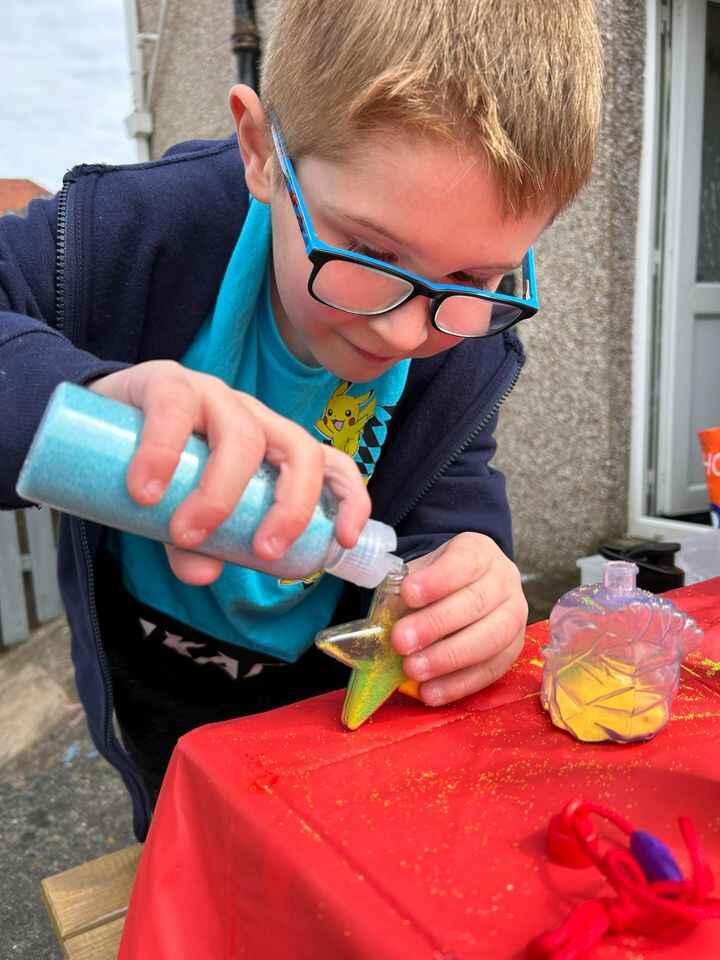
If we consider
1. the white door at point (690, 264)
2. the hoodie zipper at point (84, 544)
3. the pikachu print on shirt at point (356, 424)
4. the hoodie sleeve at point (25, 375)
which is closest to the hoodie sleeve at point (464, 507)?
the pikachu print on shirt at point (356, 424)

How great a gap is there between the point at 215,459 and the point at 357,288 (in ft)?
1.13

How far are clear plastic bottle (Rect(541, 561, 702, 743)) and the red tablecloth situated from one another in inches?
0.9

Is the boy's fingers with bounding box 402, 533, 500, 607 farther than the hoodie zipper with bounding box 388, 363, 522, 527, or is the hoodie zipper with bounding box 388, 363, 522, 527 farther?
the hoodie zipper with bounding box 388, 363, 522, 527

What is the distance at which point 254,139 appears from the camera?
102 cm

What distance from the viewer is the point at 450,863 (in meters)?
0.55

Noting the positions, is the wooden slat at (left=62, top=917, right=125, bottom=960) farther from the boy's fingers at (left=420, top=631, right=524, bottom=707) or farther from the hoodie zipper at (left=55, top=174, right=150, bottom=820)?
the boy's fingers at (left=420, top=631, right=524, bottom=707)

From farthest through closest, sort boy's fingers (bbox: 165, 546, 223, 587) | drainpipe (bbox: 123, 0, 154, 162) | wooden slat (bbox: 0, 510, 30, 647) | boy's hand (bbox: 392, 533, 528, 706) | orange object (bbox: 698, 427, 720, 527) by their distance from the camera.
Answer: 1. drainpipe (bbox: 123, 0, 154, 162)
2. wooden slat (bbox: 0, 510, 30, 647)
3. orange object (bbox: 698, 427, 720, 527)
4. boy's hand (bbox: 392, 533, 528, 706)
5. boy's fingers (bbox: 165, 546, 223, 587)

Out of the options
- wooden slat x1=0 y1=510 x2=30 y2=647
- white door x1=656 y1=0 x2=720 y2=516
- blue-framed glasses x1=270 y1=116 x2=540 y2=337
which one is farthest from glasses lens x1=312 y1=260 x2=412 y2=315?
wooden slat x1=0 y1=510 x2=30 y2=647

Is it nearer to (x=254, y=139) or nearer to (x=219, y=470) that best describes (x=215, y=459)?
(x=219, y=470)

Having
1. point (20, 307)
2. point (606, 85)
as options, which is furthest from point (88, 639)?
point (606, 85)

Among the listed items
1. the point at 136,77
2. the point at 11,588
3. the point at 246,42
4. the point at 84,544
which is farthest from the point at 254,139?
the point at 136,77

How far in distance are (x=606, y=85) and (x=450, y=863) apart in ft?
10.2

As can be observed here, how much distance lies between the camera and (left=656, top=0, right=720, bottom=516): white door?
313 centimetres

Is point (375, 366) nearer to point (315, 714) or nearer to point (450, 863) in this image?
point (315, 714)
